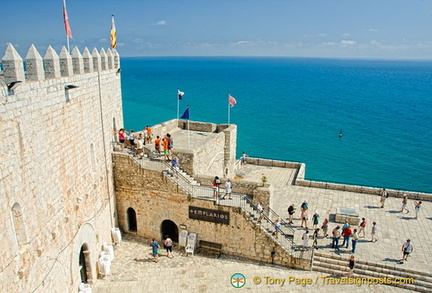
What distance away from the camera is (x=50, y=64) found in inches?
408

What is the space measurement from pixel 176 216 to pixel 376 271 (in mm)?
8924

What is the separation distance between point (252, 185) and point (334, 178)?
21722mm

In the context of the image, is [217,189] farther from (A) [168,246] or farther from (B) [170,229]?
(B) [170,229]

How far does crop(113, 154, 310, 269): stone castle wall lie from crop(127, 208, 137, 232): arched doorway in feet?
1.04

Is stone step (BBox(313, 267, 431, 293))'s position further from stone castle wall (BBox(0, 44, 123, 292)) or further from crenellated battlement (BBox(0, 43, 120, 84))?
crenellated battlement (BBox(0, 43, 120, 84))

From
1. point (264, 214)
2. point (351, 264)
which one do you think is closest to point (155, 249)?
point (264, 214)

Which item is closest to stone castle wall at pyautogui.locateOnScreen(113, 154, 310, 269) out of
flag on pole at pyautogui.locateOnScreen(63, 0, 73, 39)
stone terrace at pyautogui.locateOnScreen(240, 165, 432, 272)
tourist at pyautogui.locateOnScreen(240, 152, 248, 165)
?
stone terrace at pyautogui.locateOnScreen(240, 165, 432, 272)

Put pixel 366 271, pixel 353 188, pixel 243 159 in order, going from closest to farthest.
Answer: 1. pixel 366 271
2. pixel 353 188
3. pixel 243 159

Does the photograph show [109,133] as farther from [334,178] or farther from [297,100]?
[297,100]

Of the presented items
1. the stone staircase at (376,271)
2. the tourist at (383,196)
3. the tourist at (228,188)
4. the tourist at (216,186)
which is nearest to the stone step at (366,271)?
the stone staircase at (376,271)

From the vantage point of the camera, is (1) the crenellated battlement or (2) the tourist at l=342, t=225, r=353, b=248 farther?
(2) the tourist at l=342, t=225, r=353, b=248

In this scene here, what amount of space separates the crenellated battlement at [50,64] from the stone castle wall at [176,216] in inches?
177

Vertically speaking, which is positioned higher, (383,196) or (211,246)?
(383,196)

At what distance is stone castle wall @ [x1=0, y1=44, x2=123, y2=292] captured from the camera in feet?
27.7
